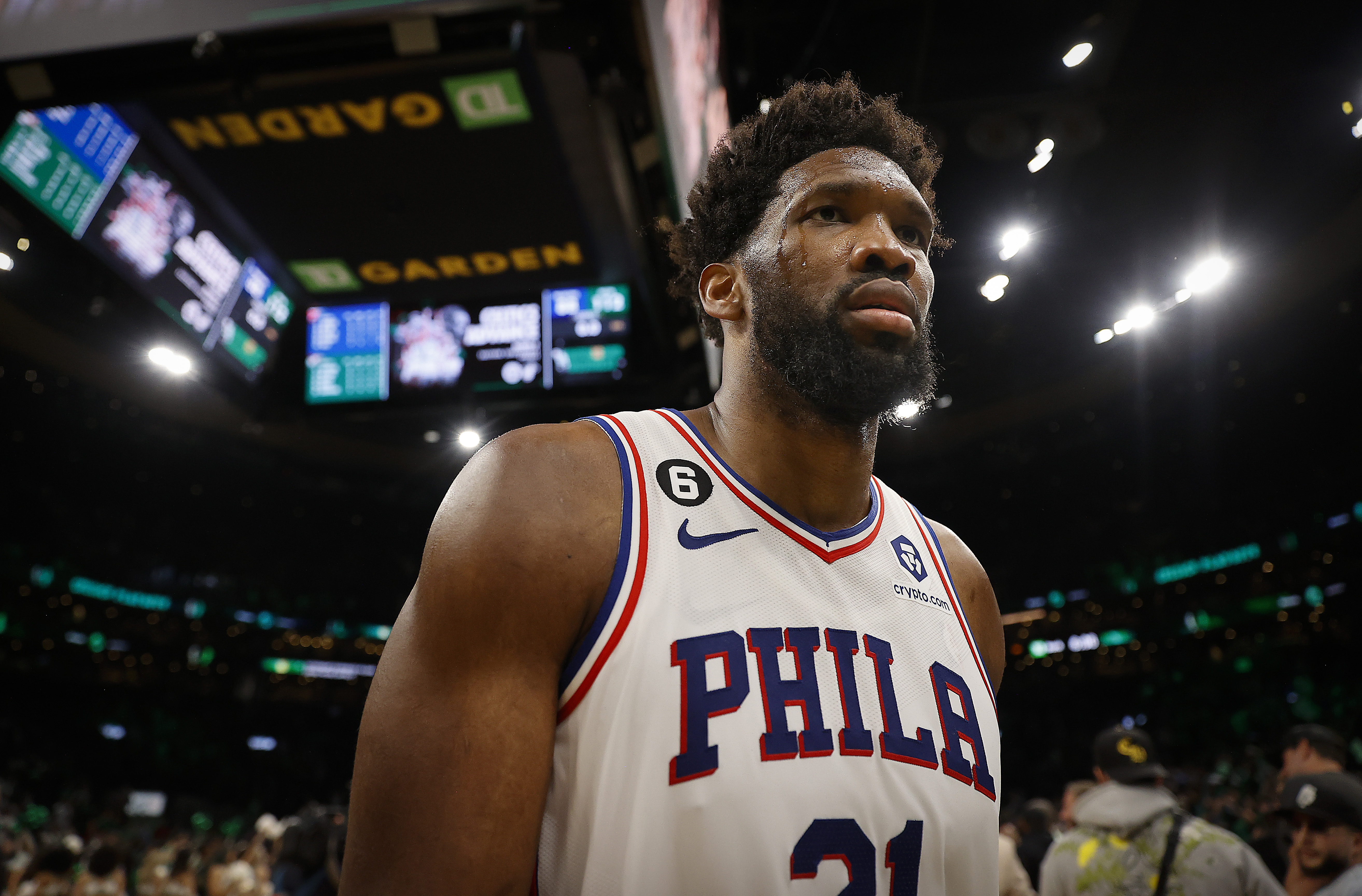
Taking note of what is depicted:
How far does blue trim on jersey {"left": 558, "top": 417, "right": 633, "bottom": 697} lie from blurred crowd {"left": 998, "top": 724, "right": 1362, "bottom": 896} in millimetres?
2173

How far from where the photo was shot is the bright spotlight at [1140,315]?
442 inches

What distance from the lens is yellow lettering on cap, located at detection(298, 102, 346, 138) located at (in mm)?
4930

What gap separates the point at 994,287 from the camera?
9.49 m

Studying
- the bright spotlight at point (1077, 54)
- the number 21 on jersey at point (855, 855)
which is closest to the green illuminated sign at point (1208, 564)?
the bright spotlight at point (1077, 54)

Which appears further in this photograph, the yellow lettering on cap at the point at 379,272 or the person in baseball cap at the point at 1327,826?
the yellow lettering on cap at the point at 379,272

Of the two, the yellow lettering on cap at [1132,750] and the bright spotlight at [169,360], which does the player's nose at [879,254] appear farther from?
the bright spotlight at [169,360]

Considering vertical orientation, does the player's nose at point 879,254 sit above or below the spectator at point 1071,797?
above

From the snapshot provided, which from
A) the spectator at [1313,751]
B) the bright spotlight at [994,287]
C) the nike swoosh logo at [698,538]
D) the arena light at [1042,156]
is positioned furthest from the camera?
the bright spotlight at [994,287]

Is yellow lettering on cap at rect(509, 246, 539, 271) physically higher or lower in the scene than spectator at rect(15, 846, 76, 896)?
higher

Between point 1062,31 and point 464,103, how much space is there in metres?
4.14

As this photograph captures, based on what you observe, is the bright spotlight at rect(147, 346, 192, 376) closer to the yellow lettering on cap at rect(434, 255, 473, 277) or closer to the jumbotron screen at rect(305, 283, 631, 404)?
the jumbotron screen at rect(305, 283, 631, 404)

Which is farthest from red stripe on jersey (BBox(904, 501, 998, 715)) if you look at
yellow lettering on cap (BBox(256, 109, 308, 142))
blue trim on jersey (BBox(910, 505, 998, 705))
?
yellow lettering on cap (BBox(256, 109, 308, 142))

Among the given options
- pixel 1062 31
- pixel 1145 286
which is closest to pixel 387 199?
pixel 1062 31

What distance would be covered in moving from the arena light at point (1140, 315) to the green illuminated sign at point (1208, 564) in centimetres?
1112
